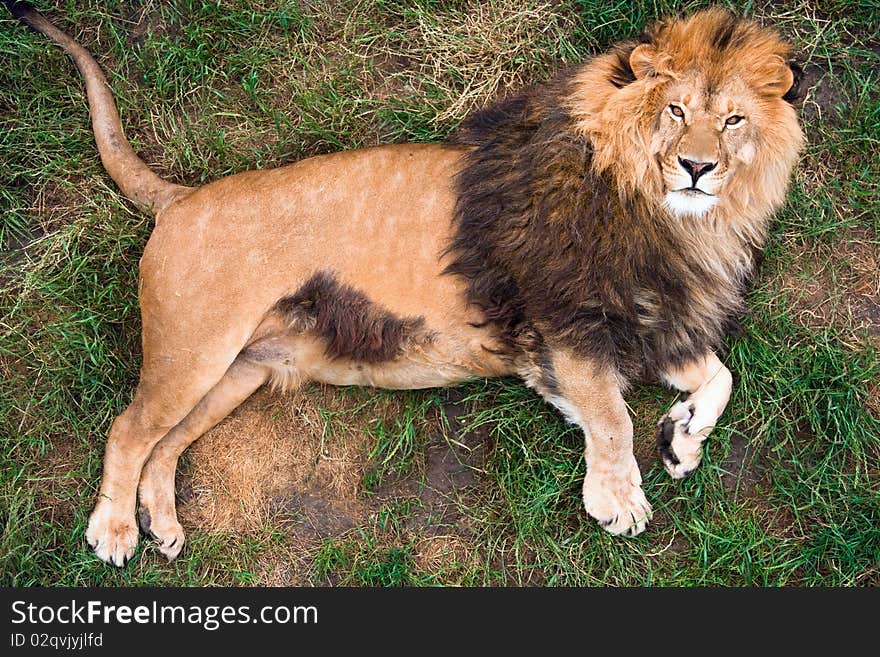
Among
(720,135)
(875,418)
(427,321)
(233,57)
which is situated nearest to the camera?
(720,135)

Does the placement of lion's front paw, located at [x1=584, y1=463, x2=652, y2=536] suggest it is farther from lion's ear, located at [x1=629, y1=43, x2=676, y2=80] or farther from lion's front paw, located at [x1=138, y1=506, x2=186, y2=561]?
lion's front paw, located at [x1=138, y1=506, x2=186, y2=561]

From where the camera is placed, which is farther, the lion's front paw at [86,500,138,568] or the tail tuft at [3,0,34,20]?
the tail tuft at [3,0,34,20]

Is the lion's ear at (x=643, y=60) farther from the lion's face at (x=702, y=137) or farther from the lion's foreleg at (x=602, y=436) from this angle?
the lion's foreleg at (x=602, y=436)

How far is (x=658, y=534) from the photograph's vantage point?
12.9 ft

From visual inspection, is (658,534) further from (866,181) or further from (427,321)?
(866,181)

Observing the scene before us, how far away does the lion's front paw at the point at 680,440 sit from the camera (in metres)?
3.79

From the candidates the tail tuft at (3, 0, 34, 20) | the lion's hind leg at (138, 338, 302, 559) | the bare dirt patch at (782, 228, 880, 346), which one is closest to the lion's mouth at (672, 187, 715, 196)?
the bare dirt patch at (782, 228, 880, 346)

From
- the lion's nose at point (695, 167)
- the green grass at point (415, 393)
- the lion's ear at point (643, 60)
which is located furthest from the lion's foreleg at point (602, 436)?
the lion's ear at point (643, 60)

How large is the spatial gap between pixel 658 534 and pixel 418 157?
6.20 feet

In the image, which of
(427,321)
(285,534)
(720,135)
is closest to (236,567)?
(285,534)

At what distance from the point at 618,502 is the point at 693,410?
19.2 inches

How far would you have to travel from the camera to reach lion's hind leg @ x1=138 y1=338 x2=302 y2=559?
13.1ft

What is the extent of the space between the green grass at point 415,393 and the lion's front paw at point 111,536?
2.6 inches

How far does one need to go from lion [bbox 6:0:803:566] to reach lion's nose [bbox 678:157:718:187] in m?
0.01
